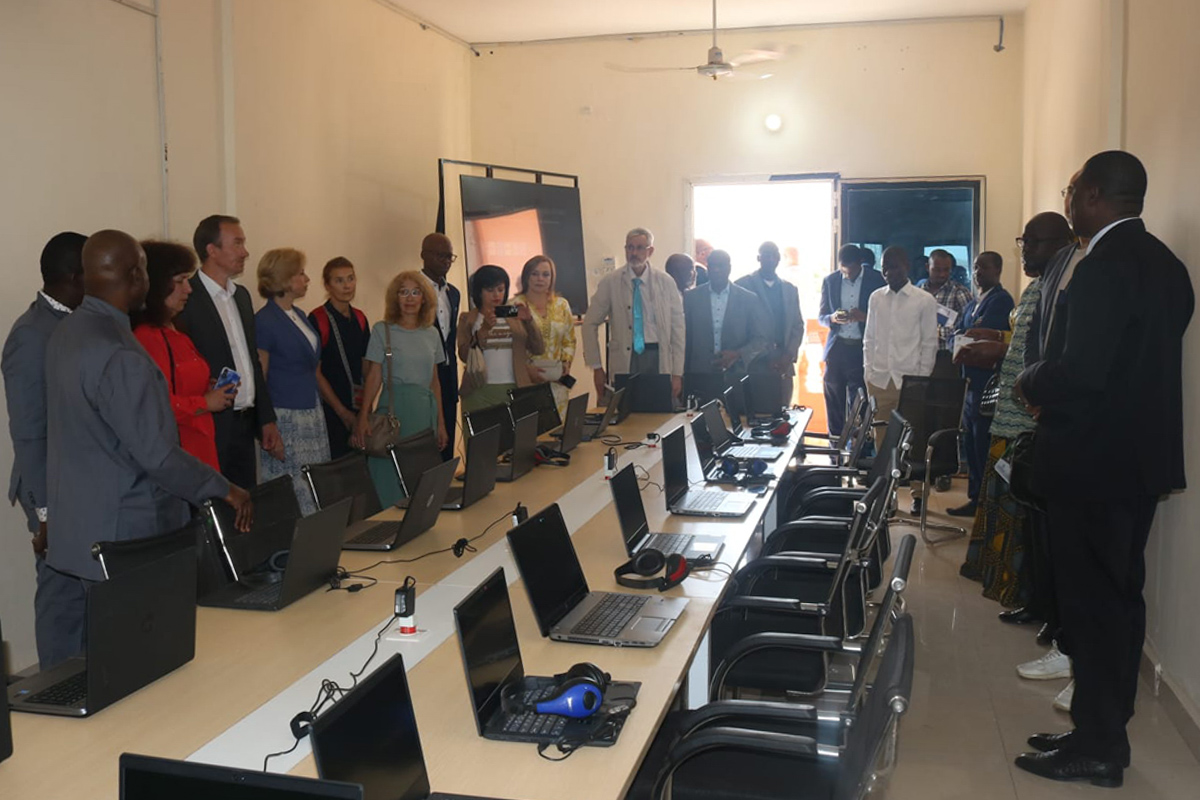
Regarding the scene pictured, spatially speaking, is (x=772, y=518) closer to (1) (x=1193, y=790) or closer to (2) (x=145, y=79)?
(1) (x=1193, y=790)

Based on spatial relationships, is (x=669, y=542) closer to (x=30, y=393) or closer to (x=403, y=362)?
(x=30, y=393)

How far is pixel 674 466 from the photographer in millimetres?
4191

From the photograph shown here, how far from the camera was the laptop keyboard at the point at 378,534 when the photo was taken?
3.57 meters

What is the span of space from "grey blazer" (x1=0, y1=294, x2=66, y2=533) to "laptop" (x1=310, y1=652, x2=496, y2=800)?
7.89 ft

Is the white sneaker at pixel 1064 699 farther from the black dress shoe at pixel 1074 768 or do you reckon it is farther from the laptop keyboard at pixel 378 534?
the laptop keyboard at pixel 378 534

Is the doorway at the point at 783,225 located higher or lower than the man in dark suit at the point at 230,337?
higher

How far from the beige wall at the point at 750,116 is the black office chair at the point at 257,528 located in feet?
23.3

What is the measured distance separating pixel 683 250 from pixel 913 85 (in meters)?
2.51

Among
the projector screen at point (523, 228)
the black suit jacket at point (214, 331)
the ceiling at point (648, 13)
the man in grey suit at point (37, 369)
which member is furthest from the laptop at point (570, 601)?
the ceiling at point (648, 13)

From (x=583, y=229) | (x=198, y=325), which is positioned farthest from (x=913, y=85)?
(x=198, y=325)

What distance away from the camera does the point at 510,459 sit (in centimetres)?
503

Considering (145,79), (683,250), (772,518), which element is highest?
(145,79)

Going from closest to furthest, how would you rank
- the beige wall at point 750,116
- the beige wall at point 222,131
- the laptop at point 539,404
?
the beige wall at point 222,131 < the laptop at point 539,404 < the beige wall at point 750,116

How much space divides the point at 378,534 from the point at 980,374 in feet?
16.1
